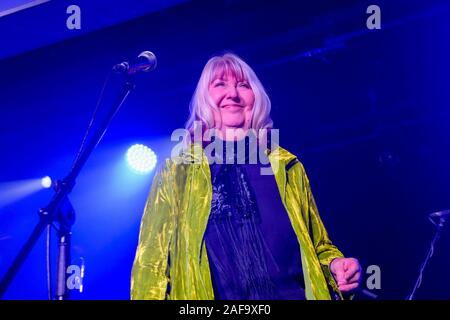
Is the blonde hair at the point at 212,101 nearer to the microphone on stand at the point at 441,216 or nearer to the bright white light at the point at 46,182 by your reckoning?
the microphone on stand at the point at 441,216

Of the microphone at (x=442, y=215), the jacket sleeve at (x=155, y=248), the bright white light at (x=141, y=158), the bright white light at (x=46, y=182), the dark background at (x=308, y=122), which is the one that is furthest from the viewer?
the bright white light at (x=46, y=182)

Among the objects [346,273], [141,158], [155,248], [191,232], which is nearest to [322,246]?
[346,273]

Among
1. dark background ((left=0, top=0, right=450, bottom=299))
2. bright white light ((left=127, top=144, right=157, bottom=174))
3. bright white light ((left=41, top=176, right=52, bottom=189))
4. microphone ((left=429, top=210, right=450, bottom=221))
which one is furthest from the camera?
bright white light ((left=41, top=176, right=52, bottom=189))

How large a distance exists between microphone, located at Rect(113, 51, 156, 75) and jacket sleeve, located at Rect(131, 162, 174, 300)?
44 centimetres

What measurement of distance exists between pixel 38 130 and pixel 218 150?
1322mm

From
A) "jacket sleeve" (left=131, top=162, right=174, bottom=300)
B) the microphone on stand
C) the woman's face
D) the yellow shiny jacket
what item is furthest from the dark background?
"jacket sleeve" (left=131, top=162, right=174, bottom=300)

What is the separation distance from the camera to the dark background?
229cm

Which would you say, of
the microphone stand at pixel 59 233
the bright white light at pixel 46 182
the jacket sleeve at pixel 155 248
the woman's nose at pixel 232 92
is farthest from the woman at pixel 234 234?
the bright white light at pixel 46 182

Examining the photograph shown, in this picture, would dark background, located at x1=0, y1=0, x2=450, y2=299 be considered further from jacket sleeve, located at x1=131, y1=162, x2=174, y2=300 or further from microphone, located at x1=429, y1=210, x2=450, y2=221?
jacket sleeve, located at x1=131, y1=162, x2=174, y2=300

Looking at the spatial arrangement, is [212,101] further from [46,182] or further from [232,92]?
[46,182]

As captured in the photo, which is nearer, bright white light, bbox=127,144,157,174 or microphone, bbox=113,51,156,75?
microphone, bbox=113,51,156,75

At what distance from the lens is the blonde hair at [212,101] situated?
2.21m

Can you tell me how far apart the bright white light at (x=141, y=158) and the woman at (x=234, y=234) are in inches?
12.4

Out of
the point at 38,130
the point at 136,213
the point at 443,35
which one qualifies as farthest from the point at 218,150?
the point at 38,130
